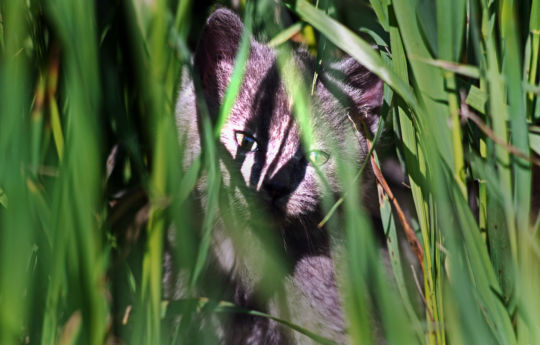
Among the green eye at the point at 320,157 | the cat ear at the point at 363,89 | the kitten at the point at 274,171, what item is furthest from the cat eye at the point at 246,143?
the cat ear at the point at 363,89

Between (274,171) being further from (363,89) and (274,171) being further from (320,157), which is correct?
(363,89)

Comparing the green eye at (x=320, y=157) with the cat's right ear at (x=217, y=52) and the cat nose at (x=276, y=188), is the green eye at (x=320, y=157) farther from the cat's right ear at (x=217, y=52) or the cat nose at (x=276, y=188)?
the cat's right ear at (x=217, y=52)

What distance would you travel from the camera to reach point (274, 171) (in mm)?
1416

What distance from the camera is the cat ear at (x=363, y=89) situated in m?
1.64

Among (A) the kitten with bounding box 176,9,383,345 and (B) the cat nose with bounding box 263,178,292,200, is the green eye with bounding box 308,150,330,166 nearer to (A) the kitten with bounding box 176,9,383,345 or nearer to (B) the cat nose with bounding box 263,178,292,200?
(A) the kitten with bounding box 176,9,383,345

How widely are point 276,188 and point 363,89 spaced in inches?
18.9

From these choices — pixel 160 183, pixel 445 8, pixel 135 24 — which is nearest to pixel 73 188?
pixel 160 183

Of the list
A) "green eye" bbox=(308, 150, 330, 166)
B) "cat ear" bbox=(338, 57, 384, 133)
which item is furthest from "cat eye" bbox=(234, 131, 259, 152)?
"cat ear" bbox=(338, 57, 384, 133)

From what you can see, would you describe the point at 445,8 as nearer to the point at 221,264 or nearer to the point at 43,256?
the point at 43,256

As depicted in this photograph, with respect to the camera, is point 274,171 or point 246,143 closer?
point 274,171

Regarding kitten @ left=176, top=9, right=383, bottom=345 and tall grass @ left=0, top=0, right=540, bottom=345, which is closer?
tall grass @ left=0, top=0, right=540, bottom=345

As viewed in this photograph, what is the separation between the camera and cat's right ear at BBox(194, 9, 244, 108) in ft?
5.11

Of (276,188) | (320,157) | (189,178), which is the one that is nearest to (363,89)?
(320,157)

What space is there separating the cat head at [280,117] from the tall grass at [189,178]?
0.13 metres
